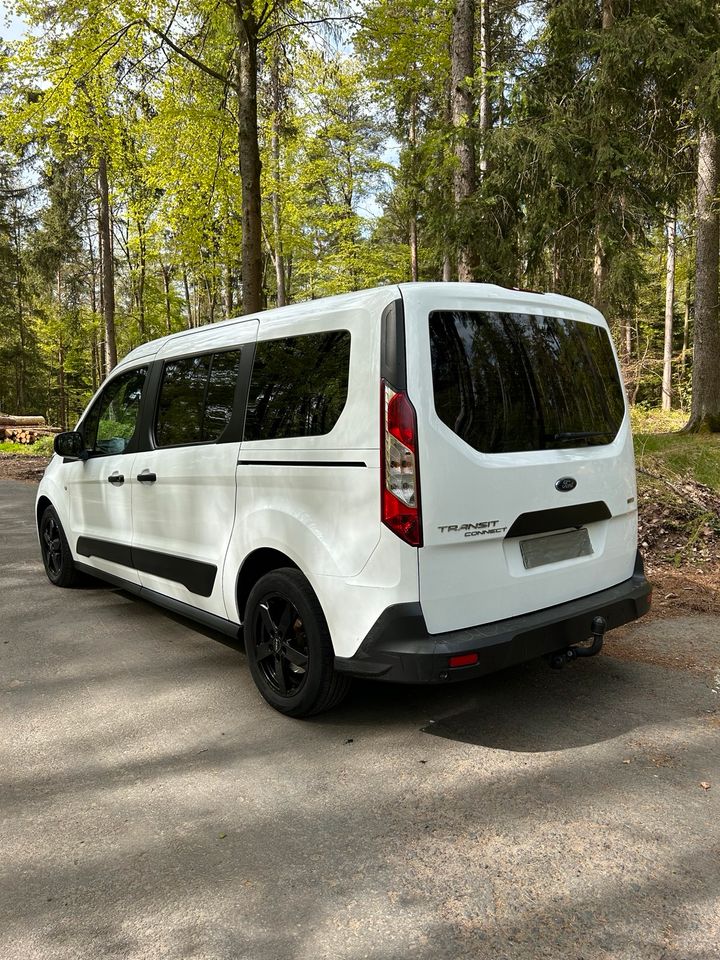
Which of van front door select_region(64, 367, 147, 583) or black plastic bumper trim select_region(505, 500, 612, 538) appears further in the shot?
van front door select_region(64, 367, 147, 583)

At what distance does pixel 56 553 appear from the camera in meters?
6.29

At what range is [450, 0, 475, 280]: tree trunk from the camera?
10.0m

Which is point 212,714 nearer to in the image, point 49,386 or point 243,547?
point 243,547

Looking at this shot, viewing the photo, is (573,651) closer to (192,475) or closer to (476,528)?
(476,528)

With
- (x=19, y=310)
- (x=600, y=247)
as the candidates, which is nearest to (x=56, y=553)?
(x=600, y=247)

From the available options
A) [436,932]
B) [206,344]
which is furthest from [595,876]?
[206,344]

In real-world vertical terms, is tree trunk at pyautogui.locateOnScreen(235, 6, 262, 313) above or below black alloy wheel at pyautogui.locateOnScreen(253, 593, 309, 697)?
above

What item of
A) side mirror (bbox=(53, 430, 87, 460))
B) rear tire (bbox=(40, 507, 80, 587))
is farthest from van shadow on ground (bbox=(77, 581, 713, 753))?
rear tire (bbox=(40, 507, 80, 587))

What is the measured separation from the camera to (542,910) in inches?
82.5

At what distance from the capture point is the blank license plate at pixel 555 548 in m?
3.17

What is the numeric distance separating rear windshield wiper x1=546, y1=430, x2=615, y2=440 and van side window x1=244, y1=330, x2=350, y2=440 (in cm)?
108

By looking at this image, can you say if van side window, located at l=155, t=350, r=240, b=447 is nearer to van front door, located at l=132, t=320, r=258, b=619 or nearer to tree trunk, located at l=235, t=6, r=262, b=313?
van front door, located at l=132, t=320, r=258, b=619

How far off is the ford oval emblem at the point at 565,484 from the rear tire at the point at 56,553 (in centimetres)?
442

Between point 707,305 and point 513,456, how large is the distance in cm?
1145
